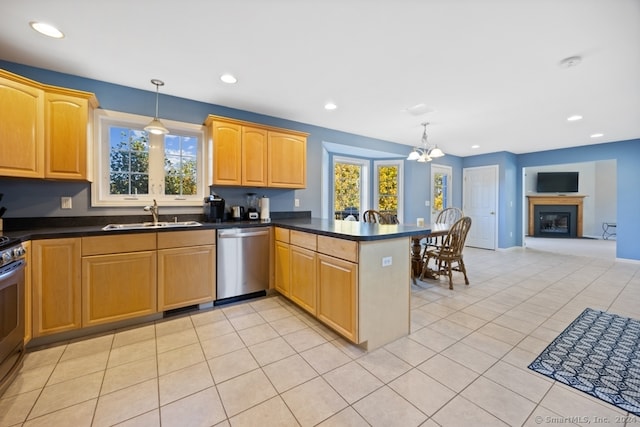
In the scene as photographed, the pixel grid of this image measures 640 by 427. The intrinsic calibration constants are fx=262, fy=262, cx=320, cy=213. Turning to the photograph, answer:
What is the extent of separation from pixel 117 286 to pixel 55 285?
39 centimetres

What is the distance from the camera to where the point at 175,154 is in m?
3.16

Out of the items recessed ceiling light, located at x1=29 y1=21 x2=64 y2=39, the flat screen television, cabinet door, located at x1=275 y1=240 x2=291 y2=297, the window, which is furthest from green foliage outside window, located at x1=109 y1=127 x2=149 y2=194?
the flat screen television

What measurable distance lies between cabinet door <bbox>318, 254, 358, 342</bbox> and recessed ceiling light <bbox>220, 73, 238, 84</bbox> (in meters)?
1.97

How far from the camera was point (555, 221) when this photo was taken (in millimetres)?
9125

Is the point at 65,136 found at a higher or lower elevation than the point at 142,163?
higher

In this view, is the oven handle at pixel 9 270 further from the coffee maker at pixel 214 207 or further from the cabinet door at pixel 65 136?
the coffee maker at pixel 214 207

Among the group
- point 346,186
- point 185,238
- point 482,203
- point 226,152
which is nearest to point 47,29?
point 226,152

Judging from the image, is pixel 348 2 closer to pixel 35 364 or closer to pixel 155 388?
pixel 155 388

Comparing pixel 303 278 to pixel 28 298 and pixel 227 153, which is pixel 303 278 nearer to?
pixel 227 153

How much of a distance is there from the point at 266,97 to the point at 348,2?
168 cm

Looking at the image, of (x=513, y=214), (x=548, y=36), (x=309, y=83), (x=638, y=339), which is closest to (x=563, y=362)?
(x=638, y=339)

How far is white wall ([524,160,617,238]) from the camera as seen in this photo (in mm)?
8430

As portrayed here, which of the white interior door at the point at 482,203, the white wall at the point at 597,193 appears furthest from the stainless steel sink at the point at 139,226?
the white wall at the point at 597,193

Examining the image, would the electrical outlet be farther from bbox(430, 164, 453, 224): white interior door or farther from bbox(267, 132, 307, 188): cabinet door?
bbox(430, 164, 453, 224): white interior door
